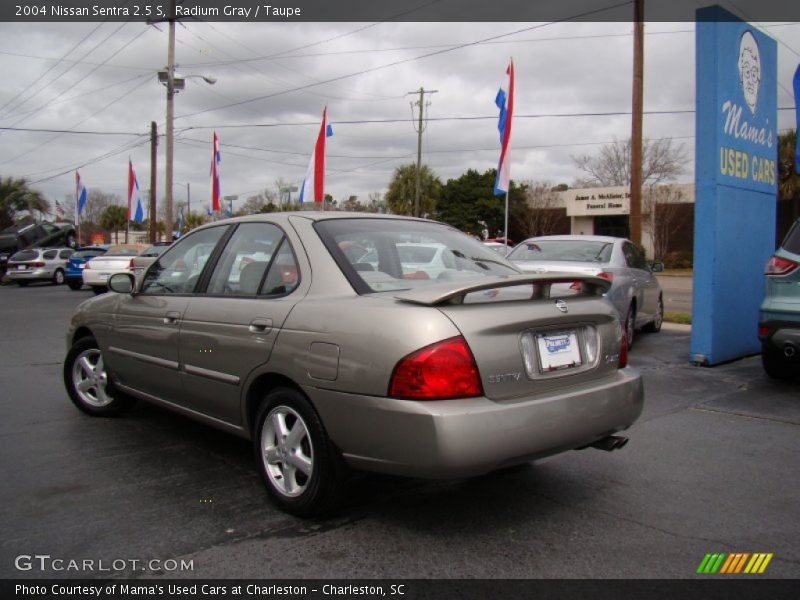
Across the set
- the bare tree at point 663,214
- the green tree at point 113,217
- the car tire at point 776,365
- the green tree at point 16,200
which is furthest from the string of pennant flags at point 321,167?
the green tree at point 113,217

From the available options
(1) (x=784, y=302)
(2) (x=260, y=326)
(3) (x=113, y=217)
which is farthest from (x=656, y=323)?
(3) (x=113, y=217)

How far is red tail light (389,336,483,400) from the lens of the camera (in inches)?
113

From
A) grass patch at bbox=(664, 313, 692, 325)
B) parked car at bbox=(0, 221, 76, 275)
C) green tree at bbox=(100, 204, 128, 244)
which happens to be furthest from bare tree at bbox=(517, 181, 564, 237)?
green tree at bbox=(100, 204, 128, 244)

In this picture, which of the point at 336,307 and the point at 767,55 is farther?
the point at 767,55

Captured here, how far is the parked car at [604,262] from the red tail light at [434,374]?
5304 mm

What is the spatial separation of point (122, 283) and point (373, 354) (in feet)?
8.90

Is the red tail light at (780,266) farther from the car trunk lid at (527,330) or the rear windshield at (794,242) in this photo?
the car trunk lid at (527,330)

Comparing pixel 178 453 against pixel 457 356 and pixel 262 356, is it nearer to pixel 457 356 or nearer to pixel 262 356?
pixel 262 356

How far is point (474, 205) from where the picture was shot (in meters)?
53.4

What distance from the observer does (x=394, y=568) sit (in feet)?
9.43

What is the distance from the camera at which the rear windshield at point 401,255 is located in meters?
3.54

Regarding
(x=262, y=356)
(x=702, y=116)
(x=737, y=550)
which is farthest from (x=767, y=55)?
(x=262, y=356)

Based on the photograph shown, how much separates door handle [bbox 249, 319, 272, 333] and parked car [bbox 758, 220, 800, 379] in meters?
4.87

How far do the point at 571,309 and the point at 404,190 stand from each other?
50.8 meters
